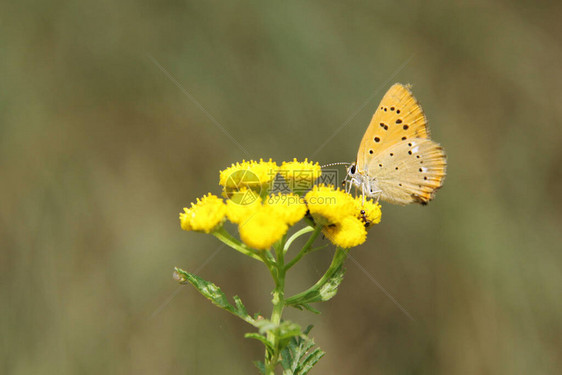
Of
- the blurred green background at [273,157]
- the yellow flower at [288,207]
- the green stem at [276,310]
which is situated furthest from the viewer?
the blurred green background at [273,157]

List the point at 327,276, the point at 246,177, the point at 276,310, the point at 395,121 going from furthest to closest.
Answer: the point at 395,121
the point at 246,177
the point at 327,276
the point at 276,310

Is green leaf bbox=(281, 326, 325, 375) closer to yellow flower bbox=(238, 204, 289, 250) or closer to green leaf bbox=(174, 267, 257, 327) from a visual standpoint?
green leaf bbox=(174, 267, 257, 327)

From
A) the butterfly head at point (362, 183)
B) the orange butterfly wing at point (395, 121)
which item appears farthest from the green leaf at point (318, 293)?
the orange butterfly wing at point (395, 121)

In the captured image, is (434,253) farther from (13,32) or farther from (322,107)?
(13,32)

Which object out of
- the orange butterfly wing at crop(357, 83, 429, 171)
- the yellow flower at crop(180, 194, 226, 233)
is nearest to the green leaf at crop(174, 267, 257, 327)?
the yellow flower at crop(180, 194, 226, 233)

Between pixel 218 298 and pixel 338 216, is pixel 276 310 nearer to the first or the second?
pixel 218 298

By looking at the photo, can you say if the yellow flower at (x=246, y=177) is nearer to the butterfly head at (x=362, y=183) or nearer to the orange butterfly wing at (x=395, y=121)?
the butterfly head at (x=362, y=183)

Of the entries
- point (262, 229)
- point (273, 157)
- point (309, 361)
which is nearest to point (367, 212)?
point (262, 229)
